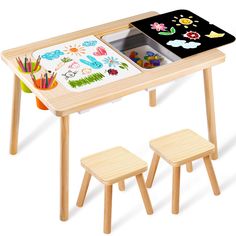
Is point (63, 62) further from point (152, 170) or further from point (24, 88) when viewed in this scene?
point (152, 170)

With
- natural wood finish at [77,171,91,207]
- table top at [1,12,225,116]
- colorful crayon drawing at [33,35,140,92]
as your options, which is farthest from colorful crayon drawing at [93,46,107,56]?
natural wood finish at [77,171,91,207]

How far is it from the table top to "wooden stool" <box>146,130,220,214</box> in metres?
0.41

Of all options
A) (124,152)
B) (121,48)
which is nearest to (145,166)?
(124,152)

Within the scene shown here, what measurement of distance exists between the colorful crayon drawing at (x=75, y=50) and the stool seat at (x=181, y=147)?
2.55ft

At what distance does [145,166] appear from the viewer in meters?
5.98

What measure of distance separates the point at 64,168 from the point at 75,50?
2.92 ft

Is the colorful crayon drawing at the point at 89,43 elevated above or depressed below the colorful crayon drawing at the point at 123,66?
above

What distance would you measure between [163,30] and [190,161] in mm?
974

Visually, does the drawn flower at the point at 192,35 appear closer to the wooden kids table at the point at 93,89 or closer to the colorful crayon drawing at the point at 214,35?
the colorful crayon drawing at the point at 214,35

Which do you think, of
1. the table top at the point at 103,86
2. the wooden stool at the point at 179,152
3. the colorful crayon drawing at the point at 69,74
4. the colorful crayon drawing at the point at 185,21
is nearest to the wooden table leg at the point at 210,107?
the table top at the point at 103,86

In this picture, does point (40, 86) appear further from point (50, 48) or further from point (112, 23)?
point (112, 23)

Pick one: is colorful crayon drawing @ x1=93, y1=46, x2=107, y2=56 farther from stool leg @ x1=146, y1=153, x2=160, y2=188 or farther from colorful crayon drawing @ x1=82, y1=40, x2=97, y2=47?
stool leg @ x1=146, y1=153, x2=160, y2=188

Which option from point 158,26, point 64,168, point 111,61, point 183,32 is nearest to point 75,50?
point 111,61

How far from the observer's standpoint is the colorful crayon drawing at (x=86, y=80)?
6.05 metres
